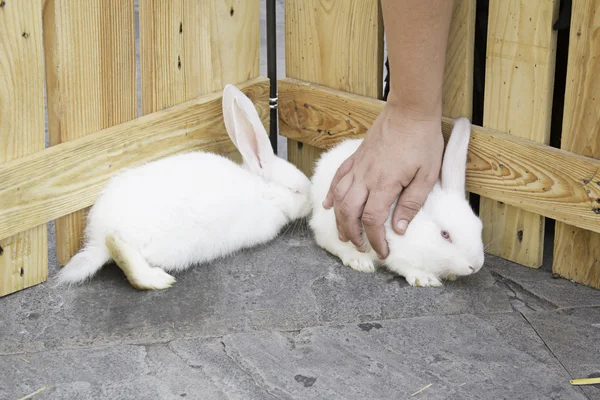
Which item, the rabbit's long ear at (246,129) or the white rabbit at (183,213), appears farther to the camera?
the rabbit's long ear at (246,129)

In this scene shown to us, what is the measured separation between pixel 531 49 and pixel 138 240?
1.34 m

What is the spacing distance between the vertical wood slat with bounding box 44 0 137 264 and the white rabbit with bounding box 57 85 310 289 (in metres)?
0.17

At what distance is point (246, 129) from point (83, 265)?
793 millimetres

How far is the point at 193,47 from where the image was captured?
10.0ft

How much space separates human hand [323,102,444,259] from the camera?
8.67 feet

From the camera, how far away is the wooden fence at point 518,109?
2.53m

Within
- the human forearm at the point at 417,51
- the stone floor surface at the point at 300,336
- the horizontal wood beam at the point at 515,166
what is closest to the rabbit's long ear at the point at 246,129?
the horizontal wood beam at the point at 515,166

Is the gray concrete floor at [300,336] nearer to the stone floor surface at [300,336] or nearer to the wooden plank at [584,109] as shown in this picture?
the stone floor surface at [300,336]

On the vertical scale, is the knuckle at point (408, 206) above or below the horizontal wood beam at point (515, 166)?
below

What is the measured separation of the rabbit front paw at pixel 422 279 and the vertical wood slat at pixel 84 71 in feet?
3.51

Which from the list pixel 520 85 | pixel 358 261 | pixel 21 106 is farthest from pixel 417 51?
pixel 21 106

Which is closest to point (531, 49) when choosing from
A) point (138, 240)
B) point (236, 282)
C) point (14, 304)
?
point (236, 282)

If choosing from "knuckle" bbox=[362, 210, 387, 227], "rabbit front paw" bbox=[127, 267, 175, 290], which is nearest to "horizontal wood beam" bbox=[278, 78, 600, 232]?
"knuckle" bbox=[362, 210, 387, 227]

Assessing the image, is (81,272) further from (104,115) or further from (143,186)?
(104,115)
